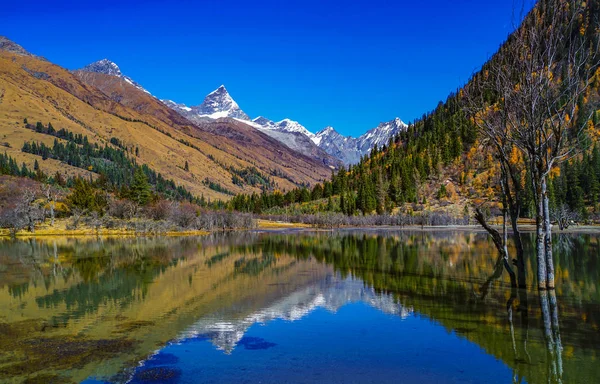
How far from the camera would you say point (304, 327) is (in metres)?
21.7

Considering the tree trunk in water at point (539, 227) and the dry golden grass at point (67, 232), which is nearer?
the tree trunk in water at point (539, 227)

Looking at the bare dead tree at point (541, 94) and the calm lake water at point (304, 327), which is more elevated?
the bare dead tree at point (541, 94)

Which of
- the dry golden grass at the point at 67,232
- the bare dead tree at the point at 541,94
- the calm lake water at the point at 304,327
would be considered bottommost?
the calm lake water at the point at 304,327

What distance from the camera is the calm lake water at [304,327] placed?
15148mm

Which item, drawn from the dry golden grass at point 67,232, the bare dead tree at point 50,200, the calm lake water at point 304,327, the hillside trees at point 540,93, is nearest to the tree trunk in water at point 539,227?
the hillside trees at point 540,93

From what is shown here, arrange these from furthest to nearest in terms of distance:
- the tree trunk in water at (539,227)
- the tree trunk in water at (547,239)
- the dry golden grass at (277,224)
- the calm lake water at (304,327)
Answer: the dry golden grass at (277,224), the tree trunk in water at (539,227), the tree trunk in water at (547,239), the calm lake water at (304,327)

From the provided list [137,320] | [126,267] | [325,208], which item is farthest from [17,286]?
[325,208]

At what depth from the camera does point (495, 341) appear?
17.8 meters

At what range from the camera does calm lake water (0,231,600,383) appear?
1515 centimetres

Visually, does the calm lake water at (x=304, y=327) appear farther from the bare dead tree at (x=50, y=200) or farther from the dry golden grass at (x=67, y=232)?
the bare dead tree at (x=50, y=200)

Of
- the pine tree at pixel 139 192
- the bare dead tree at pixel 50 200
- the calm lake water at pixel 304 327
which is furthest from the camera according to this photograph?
the pine tree at pixel 139 192

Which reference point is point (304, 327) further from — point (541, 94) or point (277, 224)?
point (277, 224)

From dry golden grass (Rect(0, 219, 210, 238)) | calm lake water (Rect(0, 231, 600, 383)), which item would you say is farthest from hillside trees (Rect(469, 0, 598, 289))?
dry golden grass (Rect(0, 219, 210, 238))

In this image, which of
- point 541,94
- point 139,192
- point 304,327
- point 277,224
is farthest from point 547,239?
point 277,224
